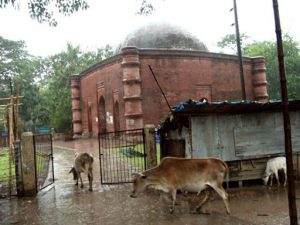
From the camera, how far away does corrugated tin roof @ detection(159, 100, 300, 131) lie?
9.03 m

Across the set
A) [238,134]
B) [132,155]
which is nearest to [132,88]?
[132,155]

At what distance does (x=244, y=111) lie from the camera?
32.6ft

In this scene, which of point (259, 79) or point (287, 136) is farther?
point (259, 79)

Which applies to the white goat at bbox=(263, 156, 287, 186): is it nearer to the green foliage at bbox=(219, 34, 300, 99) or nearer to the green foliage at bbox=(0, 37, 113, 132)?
the green foliage at bbox=(219, 34, 300, 99)

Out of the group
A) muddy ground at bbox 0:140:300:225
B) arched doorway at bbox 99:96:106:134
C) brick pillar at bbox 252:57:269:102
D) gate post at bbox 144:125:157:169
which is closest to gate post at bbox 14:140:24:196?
muddy ground at bbox 0:140:300:225

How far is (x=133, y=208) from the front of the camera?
8.23m

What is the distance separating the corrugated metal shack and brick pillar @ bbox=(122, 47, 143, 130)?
43.1 feet

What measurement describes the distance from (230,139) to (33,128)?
1568 inches

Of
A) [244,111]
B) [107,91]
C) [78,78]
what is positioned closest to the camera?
[244,111]

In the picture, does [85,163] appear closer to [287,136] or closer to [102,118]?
[287,136]

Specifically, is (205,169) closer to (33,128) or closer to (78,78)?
(78,78)

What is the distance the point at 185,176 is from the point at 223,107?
257cm

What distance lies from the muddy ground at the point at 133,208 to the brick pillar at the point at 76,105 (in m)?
22.8

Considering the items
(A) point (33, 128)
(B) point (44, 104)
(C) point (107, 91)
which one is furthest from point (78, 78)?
(A) point (33, 128)
